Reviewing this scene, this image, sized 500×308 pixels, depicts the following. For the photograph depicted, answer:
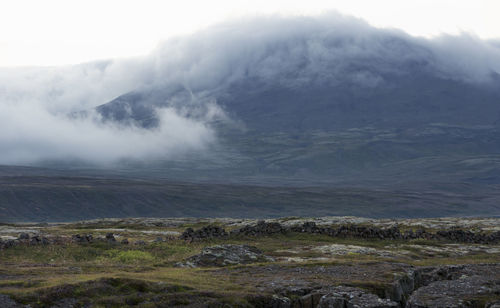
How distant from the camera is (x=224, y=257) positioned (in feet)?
133

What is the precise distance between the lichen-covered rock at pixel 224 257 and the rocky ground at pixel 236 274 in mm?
100

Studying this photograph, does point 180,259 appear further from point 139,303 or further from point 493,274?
point 493,274

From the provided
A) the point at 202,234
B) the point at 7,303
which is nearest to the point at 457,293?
the point at 7,303

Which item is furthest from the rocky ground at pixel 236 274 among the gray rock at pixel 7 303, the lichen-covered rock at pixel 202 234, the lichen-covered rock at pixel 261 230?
the lichen-covered rock at pixel 261 230

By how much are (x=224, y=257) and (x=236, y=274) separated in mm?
6505

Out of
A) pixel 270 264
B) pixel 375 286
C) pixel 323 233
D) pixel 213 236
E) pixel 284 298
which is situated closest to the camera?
pixel 284 298

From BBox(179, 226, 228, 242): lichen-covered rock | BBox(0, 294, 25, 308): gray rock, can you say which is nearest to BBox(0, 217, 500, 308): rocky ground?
BBox(0, 294, 25, 308): gray rock

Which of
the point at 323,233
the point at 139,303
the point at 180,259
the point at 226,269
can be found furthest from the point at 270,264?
the point at 323,233

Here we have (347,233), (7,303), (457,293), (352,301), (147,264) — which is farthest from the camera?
(347,233)

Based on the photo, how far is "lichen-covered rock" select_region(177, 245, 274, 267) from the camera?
39.4 m

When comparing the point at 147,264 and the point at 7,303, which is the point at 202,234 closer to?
the point at 147,264

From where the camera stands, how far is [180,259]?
41.2m

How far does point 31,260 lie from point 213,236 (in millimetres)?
21662

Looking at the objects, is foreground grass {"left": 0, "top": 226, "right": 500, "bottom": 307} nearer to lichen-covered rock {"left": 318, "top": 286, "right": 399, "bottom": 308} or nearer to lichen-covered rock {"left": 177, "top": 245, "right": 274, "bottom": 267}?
lichen-covered rock {"left": 177, "top": 245, "right": 274, "bottom": 267}
